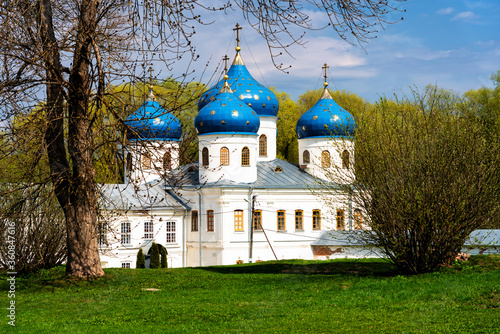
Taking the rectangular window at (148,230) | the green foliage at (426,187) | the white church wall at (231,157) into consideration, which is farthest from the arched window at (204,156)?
the green foliage at (426,187)

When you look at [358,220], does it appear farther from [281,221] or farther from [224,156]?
[281,221]

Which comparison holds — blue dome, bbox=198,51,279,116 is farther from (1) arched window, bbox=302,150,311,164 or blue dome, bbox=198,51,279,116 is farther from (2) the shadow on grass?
(2) the shadow on grass

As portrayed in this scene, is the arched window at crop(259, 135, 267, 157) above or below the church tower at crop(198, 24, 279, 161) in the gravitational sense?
below

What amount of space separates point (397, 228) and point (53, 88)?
7.58 m

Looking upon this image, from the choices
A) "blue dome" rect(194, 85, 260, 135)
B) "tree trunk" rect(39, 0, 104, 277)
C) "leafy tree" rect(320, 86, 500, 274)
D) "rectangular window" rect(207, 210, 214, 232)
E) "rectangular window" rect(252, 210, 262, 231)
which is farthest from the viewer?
"rectangular window" rect(252, 210, 262, 231)

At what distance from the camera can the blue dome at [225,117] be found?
3138 centimetres

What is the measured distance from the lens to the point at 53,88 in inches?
469

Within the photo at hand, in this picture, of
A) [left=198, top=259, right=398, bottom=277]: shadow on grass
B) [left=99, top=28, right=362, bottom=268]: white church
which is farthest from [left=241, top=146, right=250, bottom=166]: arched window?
[left=198, top=259, right=398, bottom=277]: shadow on grass

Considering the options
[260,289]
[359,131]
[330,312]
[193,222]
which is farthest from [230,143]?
[330,312]

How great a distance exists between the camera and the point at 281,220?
33.8 meters

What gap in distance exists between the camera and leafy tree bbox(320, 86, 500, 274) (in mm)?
12953

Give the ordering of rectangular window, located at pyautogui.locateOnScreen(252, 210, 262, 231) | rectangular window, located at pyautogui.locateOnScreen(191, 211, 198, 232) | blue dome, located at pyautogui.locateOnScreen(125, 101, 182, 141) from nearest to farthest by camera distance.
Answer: blue dome, located at pyautogui.locateOnScreen(125, 101, 182, 141), rectangular window, located at pyautogui.locateOnScreen(252, 210, 262, 231), rectangular window, located at pyautogui.locateOnScreen(191, 211, 198, 232)

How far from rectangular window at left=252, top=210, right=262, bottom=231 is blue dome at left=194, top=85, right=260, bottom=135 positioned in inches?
172

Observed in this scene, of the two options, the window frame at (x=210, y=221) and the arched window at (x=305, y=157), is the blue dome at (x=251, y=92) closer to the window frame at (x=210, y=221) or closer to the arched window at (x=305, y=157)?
the arched window at (x=305, y=157)
